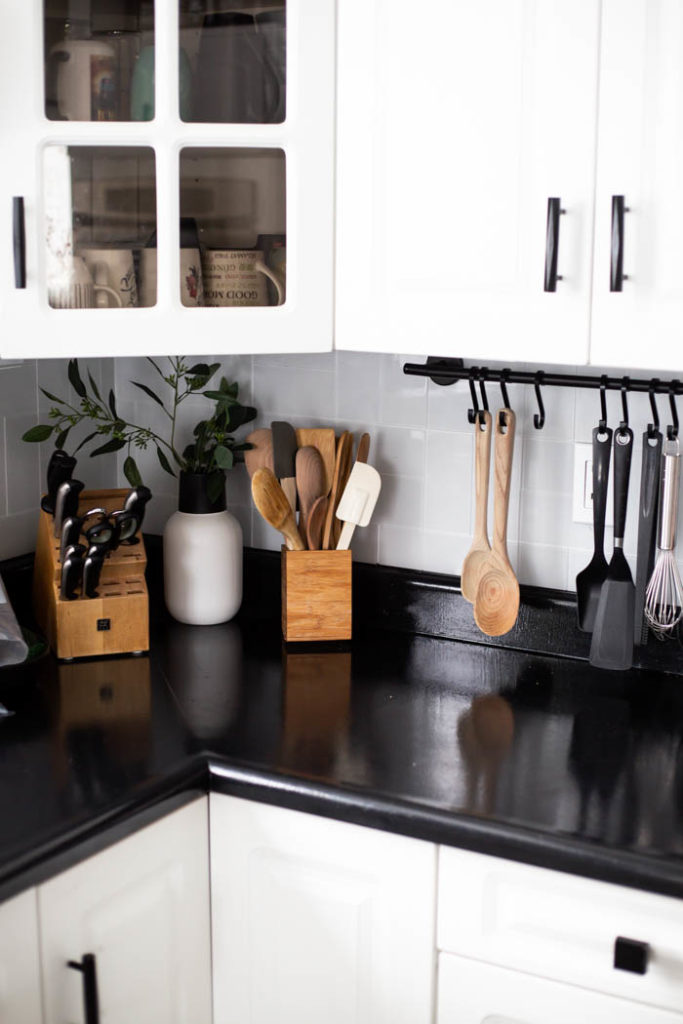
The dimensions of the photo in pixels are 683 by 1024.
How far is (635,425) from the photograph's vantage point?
178 centimetres

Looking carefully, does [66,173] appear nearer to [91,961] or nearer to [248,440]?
[248,440]

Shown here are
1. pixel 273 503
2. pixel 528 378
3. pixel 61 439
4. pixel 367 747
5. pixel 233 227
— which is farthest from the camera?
pixel 61 439

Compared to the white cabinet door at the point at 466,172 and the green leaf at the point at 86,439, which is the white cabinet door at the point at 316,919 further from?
the green leaf at the point at 86,439

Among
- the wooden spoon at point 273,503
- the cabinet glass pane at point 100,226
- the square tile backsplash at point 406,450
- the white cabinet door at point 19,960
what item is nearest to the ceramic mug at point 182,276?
the cabinet glass pane at point 100,226

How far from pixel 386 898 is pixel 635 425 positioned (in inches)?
31.3

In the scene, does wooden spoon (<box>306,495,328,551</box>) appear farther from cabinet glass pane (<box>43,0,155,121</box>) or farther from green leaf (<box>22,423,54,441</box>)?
cabinet glass pane (<box>43,0,155,121</box>)

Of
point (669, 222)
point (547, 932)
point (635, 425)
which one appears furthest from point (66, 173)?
point (547, 932)

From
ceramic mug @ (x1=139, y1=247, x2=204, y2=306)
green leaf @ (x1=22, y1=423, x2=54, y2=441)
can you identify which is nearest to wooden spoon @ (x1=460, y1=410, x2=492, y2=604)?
ceramic mug @ (x1=139, y1=247, x2=204, y2=306)

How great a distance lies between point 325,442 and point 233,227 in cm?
44

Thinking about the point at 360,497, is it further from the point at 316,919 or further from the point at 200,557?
the point at 316,919

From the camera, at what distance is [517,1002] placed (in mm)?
1355

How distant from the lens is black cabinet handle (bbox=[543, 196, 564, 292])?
1.43 meters

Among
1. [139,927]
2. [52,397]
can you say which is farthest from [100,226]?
[139,927]

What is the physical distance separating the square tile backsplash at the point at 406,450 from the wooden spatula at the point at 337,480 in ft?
0.25
